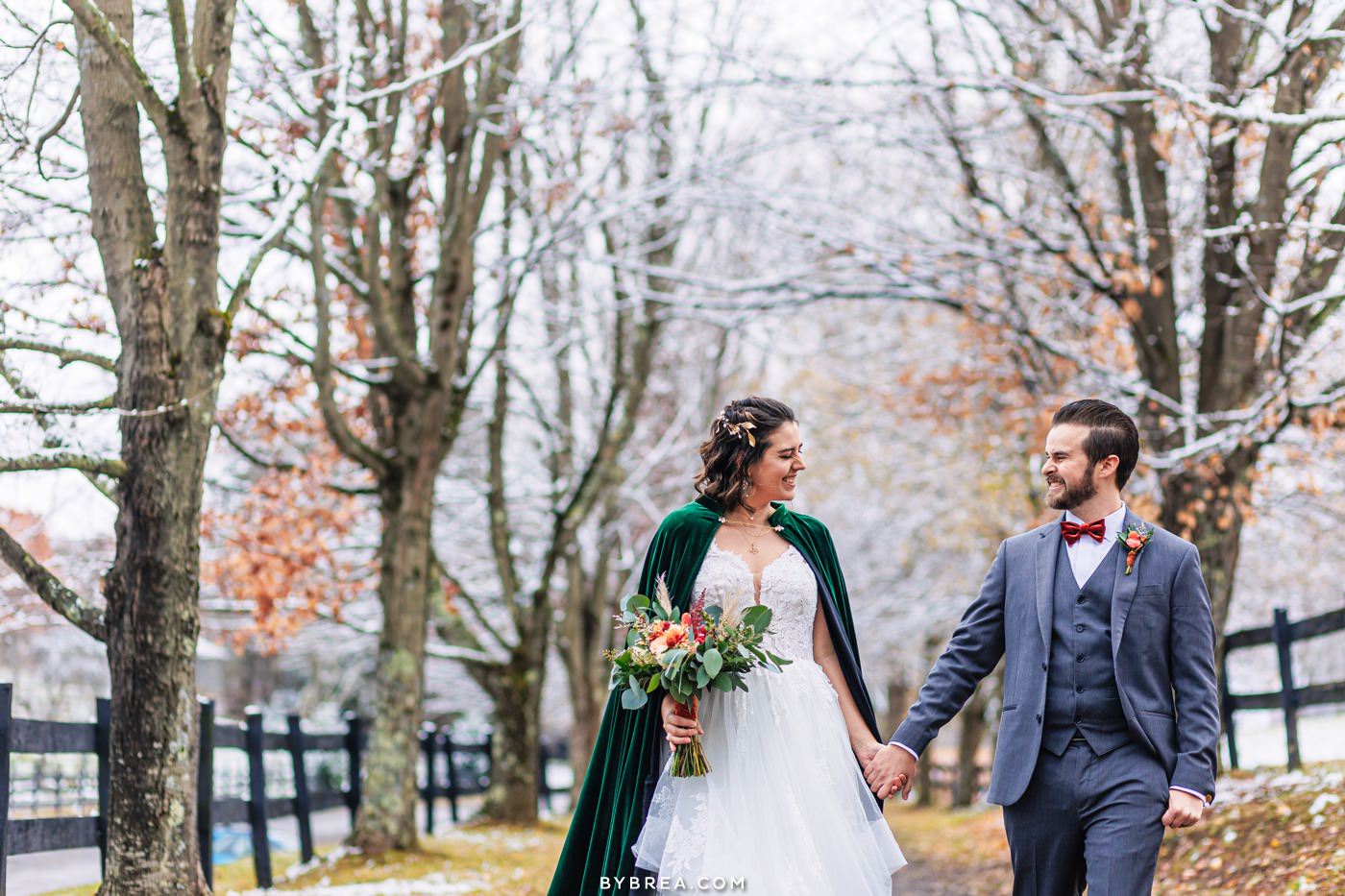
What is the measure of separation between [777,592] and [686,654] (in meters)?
0.63

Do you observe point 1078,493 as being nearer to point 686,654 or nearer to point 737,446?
point 737,446

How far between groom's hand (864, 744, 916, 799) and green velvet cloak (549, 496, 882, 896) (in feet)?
0.80

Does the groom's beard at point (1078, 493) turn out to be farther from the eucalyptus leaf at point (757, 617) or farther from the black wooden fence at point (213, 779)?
the black wooden fence at point (213, 779)

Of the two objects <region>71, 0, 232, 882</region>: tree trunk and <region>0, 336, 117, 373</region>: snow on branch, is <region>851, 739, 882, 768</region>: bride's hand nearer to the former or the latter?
<region>71, 0, 232, 882</region>: tree trunk

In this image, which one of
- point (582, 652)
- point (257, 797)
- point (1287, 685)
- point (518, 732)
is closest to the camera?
point (257, 797)

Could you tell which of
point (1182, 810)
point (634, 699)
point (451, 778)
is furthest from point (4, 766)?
point (451, 778)

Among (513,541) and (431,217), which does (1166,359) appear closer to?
(431,217)

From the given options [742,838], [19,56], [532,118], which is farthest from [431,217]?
[742,838]

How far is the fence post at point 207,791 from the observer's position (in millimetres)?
9258

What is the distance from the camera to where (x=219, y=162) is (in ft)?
24.4

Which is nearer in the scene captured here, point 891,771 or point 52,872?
point 891,771

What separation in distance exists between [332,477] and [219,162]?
9783 millimetres

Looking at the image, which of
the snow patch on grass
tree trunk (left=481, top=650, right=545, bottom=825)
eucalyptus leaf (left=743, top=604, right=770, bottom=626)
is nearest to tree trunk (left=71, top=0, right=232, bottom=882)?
the snow patch on grass

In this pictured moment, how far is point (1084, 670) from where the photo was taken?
4.65 m
